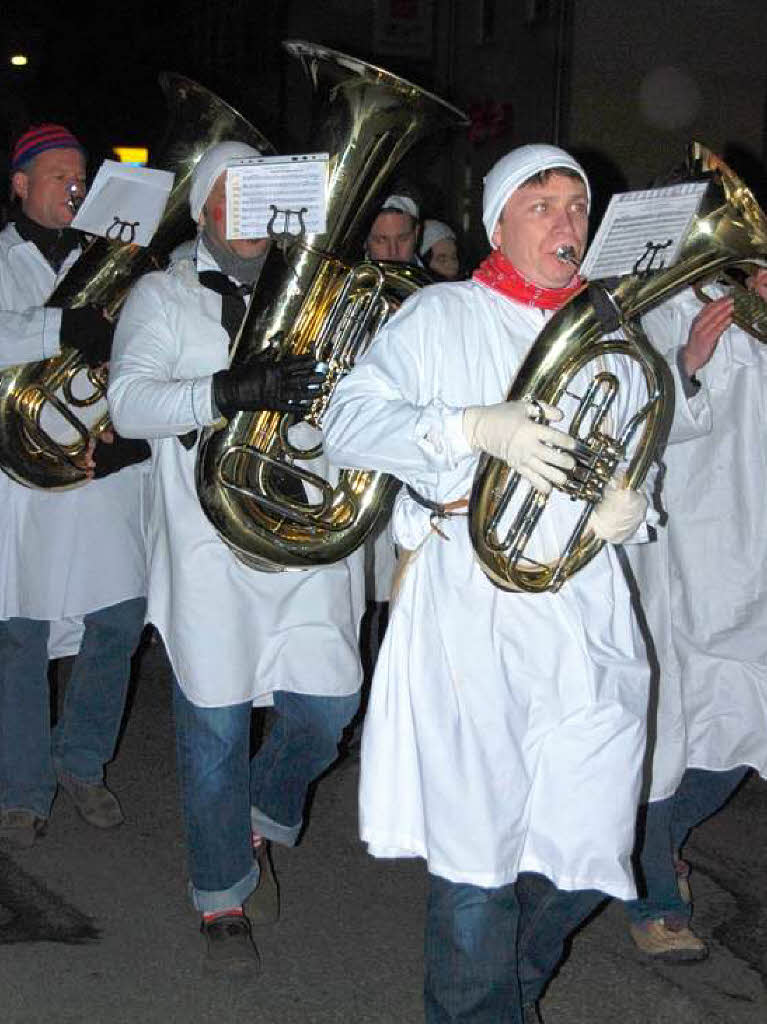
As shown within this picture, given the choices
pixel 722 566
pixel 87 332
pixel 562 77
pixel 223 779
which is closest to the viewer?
pixel 223 779

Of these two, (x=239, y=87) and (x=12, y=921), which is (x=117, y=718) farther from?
(x=239, y=87)

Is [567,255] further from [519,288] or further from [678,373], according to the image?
[678,373]

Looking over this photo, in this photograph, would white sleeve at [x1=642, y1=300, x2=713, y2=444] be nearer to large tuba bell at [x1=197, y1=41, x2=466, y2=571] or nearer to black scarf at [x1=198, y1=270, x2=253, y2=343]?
large tuba bell at [x1=197, y1=41, x2=466, y2=571]

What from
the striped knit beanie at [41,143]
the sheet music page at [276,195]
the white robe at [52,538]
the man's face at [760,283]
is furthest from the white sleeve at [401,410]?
the striped knit beanie at [41,143]

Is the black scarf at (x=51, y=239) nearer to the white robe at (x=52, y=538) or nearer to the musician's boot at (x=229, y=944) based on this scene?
the white robe at (x=52, y=538)

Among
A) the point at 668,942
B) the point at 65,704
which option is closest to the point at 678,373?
the point at 668,942

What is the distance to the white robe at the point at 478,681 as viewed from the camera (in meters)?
2.96

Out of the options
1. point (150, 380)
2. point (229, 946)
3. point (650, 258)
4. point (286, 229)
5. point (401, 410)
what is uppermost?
point (650, 258)

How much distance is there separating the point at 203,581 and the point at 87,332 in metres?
1.00

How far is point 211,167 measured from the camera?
12.6 ft

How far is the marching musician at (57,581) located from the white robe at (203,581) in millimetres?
883

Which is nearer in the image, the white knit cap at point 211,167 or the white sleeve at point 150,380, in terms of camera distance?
the white sleeve at point 150,380

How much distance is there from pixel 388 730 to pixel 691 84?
9.84 metres

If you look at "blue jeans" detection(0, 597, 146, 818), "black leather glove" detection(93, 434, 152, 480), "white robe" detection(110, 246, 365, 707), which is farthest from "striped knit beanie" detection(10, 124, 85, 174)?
"blue jeans" detection(0, 597, 146, 818)
